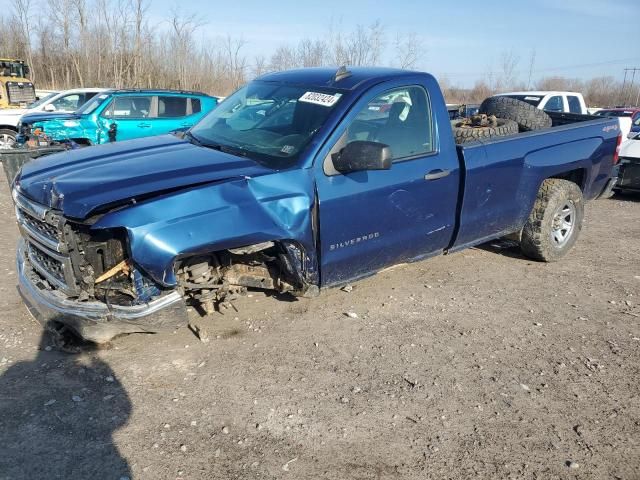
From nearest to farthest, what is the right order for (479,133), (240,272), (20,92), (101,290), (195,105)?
(101,290), (240,272), (479,133), (195,105), (20,92)

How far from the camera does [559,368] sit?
3.71 meters

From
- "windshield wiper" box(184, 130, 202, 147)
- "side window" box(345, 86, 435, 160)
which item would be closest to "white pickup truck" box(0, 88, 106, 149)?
"windshield wiper" box(184, 130, 202, 147)

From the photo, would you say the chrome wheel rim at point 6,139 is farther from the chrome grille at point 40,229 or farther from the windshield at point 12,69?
the windshield at point 12,69

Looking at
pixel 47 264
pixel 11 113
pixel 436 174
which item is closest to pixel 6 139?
pixel 11 113

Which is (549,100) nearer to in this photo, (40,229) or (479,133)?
(479,133)

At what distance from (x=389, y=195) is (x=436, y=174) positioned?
53cm

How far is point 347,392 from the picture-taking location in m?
3.35

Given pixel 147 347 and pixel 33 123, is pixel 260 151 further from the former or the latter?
pixel 33 123

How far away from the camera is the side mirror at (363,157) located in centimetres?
350

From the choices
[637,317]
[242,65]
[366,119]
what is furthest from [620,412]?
[242,65]

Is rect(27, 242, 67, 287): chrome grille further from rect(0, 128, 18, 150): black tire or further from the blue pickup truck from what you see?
rect(0, 128, 18, 150): black tire

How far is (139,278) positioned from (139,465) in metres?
1.06

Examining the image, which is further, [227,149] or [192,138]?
[192,138]

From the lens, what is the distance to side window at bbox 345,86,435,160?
13.1ft
